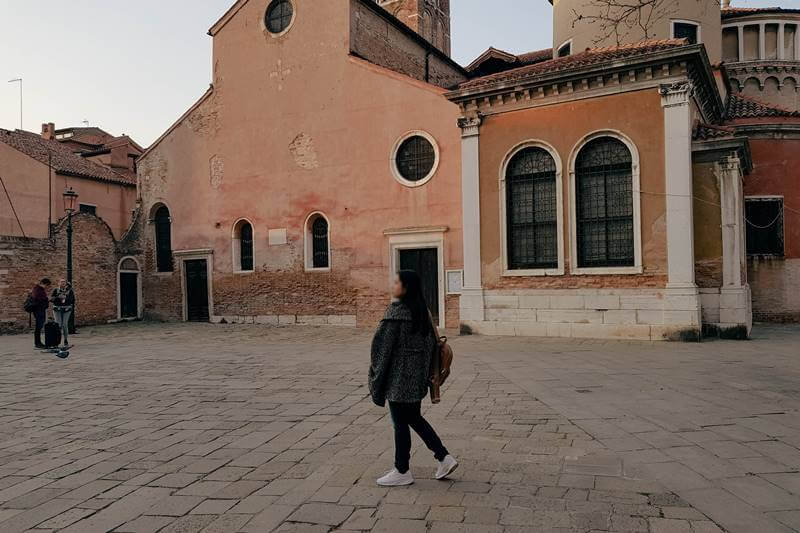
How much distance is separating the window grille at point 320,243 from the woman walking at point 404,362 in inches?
614

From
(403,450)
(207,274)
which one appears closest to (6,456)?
(403,450)

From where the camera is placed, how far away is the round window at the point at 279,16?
821 inches

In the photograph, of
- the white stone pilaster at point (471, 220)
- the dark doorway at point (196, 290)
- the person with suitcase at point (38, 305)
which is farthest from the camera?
the dark doorway at point (196, 290)

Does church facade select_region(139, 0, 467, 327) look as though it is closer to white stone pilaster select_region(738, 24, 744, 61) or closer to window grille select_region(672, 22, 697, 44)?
window grille select_region(672, 22, 697, 44)

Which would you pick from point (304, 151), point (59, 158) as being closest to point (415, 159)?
point (304, 151)

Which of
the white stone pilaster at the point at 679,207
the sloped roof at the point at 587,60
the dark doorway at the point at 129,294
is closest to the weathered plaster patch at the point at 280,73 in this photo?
the sloped roof at the point at 587,60

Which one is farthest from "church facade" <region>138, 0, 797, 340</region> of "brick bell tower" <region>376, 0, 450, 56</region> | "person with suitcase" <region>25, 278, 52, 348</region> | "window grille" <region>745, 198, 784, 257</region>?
"person with suitcase" <region>25, 278, 52, 348</region>

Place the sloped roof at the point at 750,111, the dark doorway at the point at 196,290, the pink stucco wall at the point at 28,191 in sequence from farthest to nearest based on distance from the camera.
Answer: the pink stucco wall at the point at 28,191 < the dark doorway at the point at 196,290 < the sloped roof at the point at 750,111

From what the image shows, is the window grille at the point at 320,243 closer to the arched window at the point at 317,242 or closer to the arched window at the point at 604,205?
the arched window at the point at 317,242

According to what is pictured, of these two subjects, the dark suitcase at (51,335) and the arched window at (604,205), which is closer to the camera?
the dark suitcase at (51,335)

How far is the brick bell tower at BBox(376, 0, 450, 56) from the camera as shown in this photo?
96.1 feet

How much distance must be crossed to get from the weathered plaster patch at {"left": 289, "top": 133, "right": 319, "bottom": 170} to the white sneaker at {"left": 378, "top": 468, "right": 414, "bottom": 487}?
16.4 meters

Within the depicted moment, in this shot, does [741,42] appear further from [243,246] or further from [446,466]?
[446,466]

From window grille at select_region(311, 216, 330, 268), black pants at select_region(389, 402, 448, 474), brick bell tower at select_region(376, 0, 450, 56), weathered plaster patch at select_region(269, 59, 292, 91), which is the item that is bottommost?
black pants at select_region(389, 402, 448, 474)
